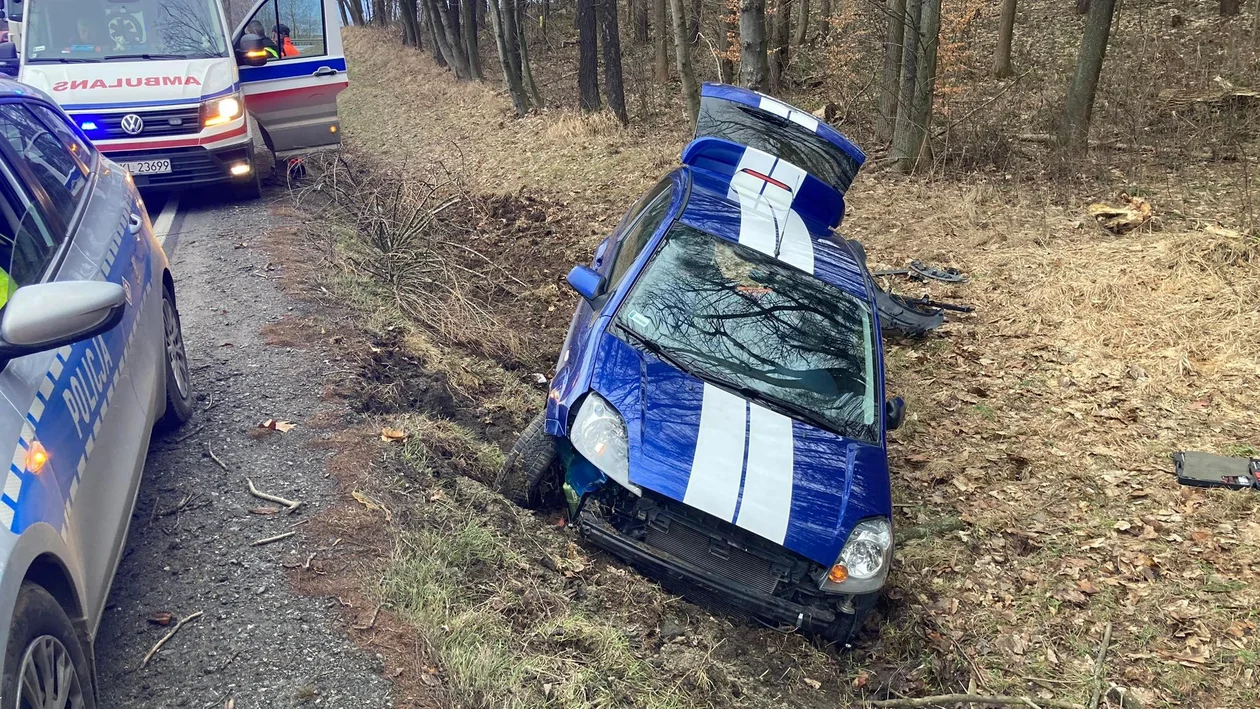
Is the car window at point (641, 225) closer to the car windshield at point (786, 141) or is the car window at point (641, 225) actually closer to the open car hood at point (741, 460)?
the car windshield at point (786, 141)

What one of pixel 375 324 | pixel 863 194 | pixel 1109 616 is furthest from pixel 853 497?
pixel 863 194

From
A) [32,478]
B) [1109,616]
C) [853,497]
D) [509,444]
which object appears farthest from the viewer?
[509,444]

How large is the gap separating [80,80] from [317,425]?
5562mm

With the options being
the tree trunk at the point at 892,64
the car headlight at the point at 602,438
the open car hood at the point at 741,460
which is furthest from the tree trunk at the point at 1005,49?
the car headlight at the point at 602,438

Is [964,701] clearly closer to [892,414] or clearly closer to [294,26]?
[892,414]

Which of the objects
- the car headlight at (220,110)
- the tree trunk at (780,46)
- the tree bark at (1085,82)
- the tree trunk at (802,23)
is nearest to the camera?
the car headlight at (220,110)

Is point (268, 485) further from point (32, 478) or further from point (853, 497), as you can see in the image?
point (853, 497)

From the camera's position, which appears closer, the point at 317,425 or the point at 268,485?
the point at 268,485

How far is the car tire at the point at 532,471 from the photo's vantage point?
15.1 ft

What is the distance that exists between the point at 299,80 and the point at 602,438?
7.59 m

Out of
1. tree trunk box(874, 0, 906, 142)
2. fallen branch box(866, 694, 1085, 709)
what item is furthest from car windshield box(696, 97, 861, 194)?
tree trunk box(874, 0, 906, 142)

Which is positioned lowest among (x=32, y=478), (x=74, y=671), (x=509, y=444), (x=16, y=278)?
(x=509, y=444)

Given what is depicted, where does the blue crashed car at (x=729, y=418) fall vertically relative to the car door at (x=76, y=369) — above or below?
below

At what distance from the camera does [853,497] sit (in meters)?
4.12
